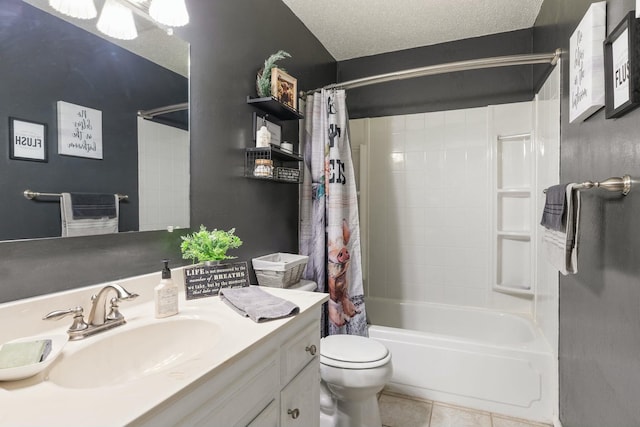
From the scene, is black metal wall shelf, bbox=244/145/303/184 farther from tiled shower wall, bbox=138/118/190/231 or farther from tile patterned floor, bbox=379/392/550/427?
tile patterned floor, bbox=379/392/550/427

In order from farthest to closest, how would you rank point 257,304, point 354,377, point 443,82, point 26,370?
point 443,82
point 354,377
point 257,304
point 26,370

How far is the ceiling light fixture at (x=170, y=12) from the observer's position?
1230 millimetres

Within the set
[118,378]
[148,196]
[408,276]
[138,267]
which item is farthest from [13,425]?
[408,276]

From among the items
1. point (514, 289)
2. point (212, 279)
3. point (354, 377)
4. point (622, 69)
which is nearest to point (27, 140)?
point (212, 279)

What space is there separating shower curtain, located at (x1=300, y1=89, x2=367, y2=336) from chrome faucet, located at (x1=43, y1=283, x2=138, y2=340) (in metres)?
1.37

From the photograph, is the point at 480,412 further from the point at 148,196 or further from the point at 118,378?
the point at 148,196

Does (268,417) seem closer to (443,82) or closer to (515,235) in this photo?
(515,235)

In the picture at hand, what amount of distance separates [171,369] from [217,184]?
100 centimetres

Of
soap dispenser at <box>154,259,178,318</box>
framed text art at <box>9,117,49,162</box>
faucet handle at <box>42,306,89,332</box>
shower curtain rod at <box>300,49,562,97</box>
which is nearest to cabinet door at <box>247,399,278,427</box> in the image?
soap dispenser at <box>154,259,178,318</box>

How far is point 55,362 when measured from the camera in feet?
2.40

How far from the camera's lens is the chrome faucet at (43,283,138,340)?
85 centimetres

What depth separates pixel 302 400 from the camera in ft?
3.69

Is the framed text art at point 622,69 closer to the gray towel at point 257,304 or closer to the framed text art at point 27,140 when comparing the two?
the gray towel at point 257,304

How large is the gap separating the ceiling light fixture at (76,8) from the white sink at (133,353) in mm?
950
